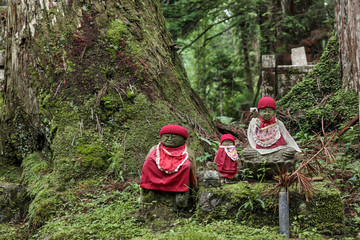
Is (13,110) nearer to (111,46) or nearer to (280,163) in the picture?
(111,46)

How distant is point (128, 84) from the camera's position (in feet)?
18.7

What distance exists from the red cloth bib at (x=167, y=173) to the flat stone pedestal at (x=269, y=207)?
0.92 ft

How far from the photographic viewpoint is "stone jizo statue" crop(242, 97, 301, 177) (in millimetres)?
4045

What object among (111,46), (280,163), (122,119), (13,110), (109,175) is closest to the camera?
(280,163)

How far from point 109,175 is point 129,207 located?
958 millimetres

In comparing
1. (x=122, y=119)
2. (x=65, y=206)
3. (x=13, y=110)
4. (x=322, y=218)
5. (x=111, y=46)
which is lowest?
(x=322, y=218)

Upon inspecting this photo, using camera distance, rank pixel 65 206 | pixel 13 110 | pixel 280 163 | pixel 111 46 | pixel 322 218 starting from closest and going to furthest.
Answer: pixel 322 218, pixel 280 163, pixel 65 206, pixel 111 46, pixel 13 110

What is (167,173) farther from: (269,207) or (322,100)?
(322,100)

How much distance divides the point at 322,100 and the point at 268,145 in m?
3.85

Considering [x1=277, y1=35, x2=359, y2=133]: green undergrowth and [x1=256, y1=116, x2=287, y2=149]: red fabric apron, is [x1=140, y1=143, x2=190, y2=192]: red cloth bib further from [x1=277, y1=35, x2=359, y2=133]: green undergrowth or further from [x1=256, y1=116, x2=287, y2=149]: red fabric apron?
[x1=277, y1=35, x2=359, y2=133]: green undergrowth

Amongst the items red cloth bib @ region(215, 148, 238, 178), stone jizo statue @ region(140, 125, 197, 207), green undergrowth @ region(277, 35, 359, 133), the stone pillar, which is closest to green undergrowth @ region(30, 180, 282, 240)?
stone jizo statue @ region(140, 125, 197, 207)

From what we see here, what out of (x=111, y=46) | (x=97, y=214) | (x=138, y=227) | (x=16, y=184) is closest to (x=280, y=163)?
(x=138, y=227)

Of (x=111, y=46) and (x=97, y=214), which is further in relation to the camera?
(x=111, y=46)

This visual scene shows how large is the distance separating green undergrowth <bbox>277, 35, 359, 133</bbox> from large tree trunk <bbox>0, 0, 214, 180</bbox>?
8.05 ft
